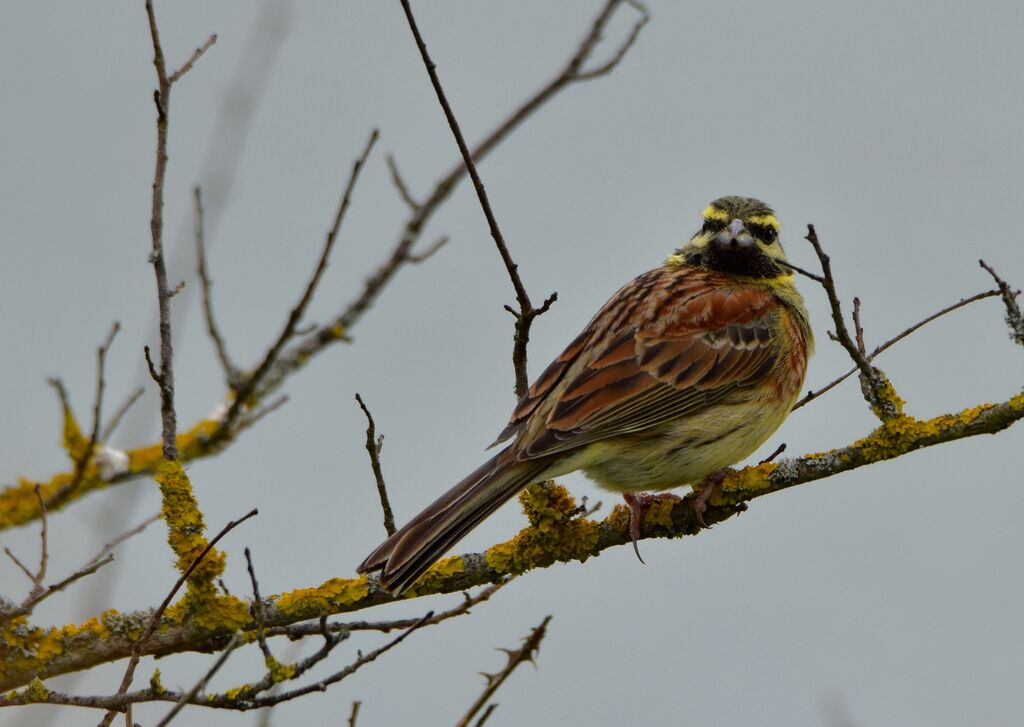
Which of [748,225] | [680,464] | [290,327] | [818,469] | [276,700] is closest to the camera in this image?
[276,700]

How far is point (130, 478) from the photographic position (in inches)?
243

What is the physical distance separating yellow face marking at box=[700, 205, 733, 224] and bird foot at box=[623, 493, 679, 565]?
1939 millimetres

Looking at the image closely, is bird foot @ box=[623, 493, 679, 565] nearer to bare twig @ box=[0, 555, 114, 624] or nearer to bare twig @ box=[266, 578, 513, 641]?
bare twig @ box=[266, 578, 513, 641]

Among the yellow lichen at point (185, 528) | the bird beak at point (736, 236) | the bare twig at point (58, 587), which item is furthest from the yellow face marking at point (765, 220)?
the bare twig at point (58, 587)

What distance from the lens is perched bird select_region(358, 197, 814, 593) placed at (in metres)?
5.39

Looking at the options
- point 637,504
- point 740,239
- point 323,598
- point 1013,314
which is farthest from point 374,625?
point 740,239

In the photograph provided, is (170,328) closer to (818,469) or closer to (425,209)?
(425,209)

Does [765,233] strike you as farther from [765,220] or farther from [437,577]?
[437,577]

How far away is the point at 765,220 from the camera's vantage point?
711cm

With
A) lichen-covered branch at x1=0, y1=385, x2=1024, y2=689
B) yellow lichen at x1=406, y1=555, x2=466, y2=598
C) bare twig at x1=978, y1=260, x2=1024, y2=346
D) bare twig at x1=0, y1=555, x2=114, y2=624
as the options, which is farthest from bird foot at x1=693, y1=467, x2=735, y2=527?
bare twig at x1=0, y1=555, x2=114, y2=624

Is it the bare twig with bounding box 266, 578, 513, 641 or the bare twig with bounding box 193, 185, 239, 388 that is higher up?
the bare twig with bounding box 193, 185, 239, 388

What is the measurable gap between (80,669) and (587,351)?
280cm

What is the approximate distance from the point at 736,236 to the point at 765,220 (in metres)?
0.29

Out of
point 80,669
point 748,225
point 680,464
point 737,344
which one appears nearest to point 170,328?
point 80,669
